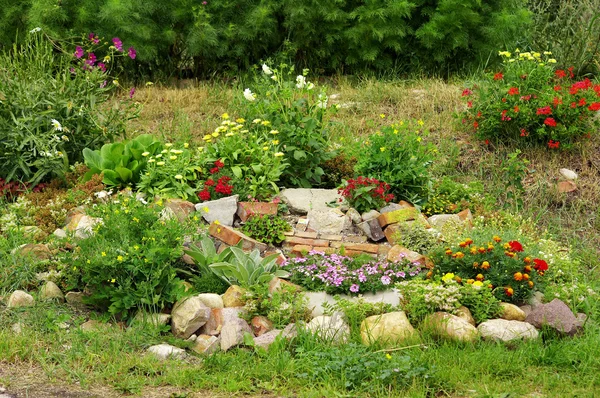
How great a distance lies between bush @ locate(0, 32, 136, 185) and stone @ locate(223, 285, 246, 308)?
225cm

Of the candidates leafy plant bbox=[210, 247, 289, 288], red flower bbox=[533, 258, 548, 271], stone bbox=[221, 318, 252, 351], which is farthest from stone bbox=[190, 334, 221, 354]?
red flower bbox=[533, 258, 548, 271]

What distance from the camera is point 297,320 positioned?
479cm

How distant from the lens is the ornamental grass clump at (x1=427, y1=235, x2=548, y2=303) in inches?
202

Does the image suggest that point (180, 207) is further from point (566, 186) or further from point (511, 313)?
point (566, 186)

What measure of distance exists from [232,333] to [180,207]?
1515 mm

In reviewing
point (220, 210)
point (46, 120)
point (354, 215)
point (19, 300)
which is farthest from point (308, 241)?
point (46, 120)

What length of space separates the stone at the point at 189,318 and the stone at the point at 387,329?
3.13ft

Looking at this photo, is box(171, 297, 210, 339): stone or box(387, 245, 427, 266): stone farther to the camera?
box(387, 245, 427, 266): stone

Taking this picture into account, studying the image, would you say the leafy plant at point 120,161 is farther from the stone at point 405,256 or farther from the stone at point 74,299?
the stone at point 405,256

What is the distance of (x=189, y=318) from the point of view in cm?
484

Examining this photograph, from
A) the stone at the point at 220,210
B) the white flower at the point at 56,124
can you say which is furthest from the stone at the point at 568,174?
the white flower at the point at 56,124

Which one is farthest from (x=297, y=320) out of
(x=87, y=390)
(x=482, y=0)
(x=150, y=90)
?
(x=482, y=0)

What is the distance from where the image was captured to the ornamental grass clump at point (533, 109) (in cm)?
727

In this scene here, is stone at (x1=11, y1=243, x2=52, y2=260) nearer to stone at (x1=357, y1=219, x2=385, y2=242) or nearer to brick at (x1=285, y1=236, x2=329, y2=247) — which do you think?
brick at (x1=285, y1=236, x2=329, y2=247)
